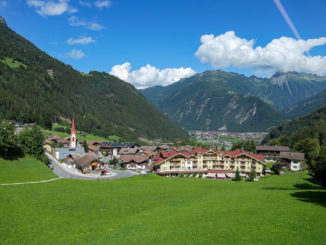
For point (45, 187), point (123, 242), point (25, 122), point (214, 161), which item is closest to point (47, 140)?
point (25, 122)

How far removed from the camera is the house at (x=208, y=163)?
91875mm

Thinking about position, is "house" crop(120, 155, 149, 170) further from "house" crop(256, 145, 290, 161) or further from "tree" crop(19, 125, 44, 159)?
"house" crop(256, 145, 290, 161)

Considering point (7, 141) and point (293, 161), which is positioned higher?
point (7, 141)

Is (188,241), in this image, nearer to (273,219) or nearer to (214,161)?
(273,219)

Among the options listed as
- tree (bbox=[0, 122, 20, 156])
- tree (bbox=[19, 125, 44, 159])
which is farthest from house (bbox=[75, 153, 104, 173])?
tree (bbox=[0, 122, 20, 156])

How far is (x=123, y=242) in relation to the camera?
65.0 feet

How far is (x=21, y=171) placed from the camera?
53.0 m

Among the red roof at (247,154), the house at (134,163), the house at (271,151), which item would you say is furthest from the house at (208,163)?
the house at (271,151)

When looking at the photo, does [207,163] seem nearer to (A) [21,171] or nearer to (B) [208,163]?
(B) [208,163]

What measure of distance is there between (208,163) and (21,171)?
222 ft

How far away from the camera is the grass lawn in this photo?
47344 millimetres

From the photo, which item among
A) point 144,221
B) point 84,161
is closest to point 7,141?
point 84,161

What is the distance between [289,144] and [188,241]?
153 metres

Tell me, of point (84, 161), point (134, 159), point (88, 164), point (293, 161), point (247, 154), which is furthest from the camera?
point (134, 159)
